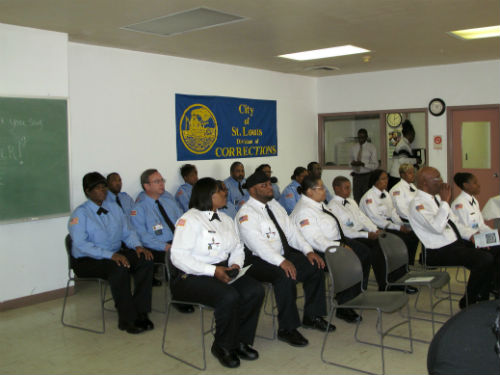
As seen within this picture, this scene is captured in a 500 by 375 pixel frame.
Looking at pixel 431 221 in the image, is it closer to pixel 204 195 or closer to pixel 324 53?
pixel 204 195

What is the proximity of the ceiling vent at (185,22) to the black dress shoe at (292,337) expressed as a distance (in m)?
2.95

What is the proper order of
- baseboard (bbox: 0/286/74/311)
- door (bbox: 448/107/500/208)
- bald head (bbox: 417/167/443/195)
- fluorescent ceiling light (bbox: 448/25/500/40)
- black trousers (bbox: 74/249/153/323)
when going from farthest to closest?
door (bbox: 448/107/500/208)
fluorescent ceiling light (bbox: 448/25/500/40)
baseboard (bbox: 0/286/74/311)
bald head (bbox: 417/167/443/195)
black trousers (bbox: 74/249/153/323)

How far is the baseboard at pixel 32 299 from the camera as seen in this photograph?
524 centimetres

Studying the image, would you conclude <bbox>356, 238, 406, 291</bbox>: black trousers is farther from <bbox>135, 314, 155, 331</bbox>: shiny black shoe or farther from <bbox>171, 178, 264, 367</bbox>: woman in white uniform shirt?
<bbox>135, 314, 155, 331</bbox>: shiny black shoe

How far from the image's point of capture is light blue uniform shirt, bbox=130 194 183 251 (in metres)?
5.15

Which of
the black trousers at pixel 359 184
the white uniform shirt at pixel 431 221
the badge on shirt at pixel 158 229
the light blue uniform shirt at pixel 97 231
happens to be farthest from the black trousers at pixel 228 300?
the black trousers at pixel 359 184

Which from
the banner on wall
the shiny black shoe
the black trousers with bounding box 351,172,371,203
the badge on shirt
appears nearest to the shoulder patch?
the badge on shirt

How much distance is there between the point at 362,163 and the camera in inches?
376

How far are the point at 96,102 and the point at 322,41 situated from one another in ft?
9.50

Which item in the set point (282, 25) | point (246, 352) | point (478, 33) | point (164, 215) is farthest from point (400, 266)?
point (478, 33)

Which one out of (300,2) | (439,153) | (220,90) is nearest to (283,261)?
(300,2)

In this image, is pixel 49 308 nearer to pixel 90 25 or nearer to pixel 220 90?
pixel 90 25

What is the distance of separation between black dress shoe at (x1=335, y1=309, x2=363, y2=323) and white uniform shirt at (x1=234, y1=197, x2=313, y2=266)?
0.70m

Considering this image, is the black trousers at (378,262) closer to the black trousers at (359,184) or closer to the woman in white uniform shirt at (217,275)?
the woman in white uniform shirt at (217,275)
